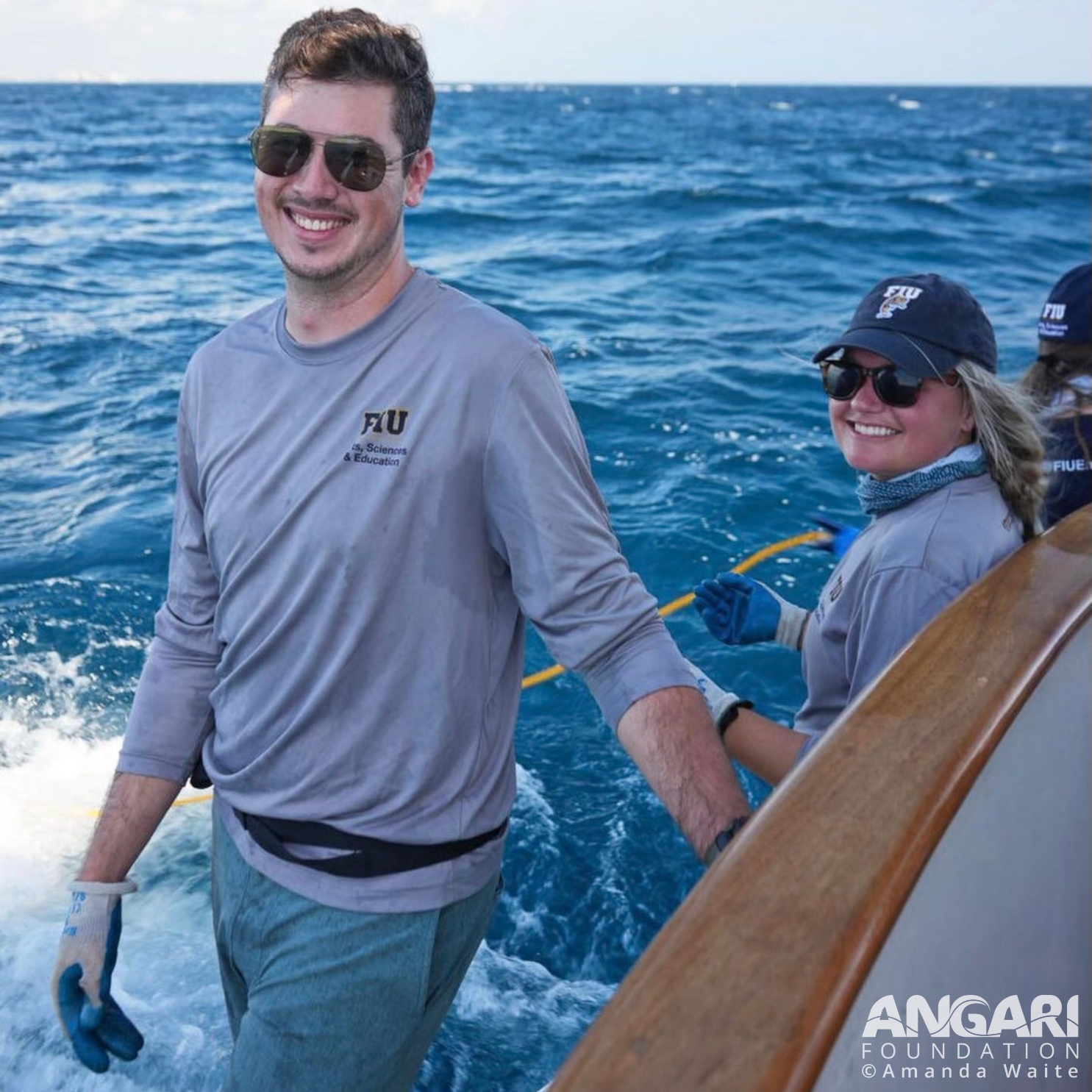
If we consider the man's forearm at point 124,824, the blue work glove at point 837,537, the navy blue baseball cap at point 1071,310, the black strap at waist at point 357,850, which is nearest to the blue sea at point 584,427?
the black strap at waist at point 357,850

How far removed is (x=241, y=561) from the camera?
2086 millimetres

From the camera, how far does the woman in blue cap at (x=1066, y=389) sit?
3.47m

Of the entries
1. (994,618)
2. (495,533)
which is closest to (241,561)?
(495,533)

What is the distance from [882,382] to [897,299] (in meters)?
0.20

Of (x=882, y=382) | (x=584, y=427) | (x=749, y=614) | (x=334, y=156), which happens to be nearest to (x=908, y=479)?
(x=882, y=382)

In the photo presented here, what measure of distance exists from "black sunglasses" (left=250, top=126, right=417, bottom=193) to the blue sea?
34.8 inches

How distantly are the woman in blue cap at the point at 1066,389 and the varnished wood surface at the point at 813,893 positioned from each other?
1.86 m

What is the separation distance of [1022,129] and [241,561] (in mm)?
62766

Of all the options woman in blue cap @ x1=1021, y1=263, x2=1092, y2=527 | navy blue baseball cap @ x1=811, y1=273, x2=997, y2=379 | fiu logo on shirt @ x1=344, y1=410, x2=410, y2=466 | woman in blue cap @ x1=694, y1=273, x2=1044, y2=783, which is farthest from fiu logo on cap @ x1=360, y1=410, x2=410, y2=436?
woman in blue cap @ x1=1021, y1=263, x2=1092, y2=527

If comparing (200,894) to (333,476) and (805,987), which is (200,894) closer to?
(333,476)

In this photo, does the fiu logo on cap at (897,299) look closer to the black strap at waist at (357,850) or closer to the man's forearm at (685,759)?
the man's forearm at (685,759)

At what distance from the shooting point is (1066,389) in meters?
3.58

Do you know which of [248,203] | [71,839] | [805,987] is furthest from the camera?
[248,203]

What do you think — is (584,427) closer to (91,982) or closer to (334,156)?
(334,156)
